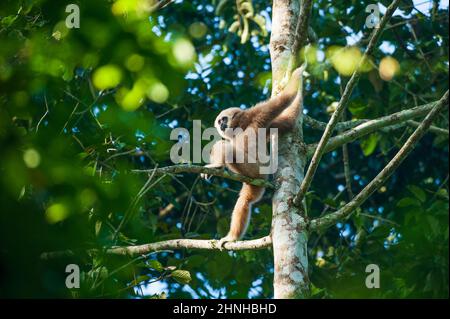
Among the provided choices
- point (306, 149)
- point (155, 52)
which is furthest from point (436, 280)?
point (155, 52)

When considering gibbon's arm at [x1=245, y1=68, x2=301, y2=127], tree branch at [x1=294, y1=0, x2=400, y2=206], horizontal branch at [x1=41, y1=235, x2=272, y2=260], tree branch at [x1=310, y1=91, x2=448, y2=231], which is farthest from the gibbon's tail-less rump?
tree branch at [x1=294, y1=0, x2=400, y2=206]

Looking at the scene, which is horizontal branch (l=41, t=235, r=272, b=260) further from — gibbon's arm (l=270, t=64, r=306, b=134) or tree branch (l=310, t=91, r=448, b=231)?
gibbon's arm (l=270, t=64, r=306, b=134)

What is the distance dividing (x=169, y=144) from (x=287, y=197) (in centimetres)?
195

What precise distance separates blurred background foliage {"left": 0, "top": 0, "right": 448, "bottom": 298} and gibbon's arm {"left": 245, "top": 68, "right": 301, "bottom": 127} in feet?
1.18

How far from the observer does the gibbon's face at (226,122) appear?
792 cm

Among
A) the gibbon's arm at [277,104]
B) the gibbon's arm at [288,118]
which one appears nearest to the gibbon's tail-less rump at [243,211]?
the gibbon's arm at [277,104]

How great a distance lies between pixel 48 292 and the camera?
6.09 ft

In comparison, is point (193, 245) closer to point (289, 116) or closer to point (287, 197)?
point (287, 197)

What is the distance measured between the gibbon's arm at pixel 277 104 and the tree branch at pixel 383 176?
5.92 feet

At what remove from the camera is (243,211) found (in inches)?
291

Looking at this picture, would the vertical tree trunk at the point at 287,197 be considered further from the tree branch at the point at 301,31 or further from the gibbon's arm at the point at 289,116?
the tree branch at the point at 301,31

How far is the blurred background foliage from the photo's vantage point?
197 centimetres
